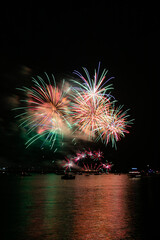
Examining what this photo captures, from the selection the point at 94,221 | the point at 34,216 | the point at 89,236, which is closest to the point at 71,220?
the point at 94,221

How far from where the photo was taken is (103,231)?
14.3 meters

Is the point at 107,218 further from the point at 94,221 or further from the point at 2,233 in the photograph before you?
the point at 2,233

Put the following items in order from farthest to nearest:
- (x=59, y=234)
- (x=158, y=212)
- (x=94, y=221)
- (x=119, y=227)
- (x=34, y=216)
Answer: (x=158, y=212), (x=34, y=216), (x=94, y=221), (x=119, y=227), (x=59, y=234)

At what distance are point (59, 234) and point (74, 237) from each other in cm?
105

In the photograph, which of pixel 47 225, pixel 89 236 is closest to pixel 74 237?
pixel 89 236

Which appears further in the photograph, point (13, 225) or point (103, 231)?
point (13, 225)

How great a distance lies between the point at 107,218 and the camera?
18.3 m

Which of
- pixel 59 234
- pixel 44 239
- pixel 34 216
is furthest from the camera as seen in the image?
pixel 34 216

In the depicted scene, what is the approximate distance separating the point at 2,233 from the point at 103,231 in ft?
17.7

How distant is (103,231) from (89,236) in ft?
4.77

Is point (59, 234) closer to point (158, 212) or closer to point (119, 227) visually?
point (119, 227)

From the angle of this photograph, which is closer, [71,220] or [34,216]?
[71,220]

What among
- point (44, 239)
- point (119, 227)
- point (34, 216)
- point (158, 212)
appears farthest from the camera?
point (158, 212)

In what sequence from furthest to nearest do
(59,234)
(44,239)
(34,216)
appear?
(34,216)
(59,234)
(44,239)
